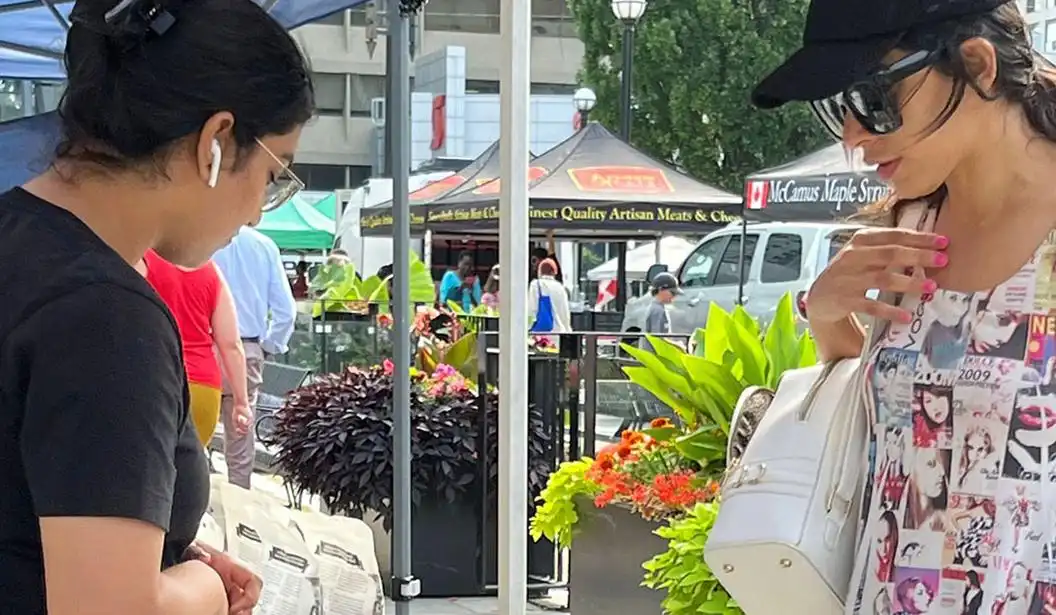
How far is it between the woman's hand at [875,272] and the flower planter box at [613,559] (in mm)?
2257

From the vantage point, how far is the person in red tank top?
202 inches

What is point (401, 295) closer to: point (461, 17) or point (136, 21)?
point (136, 21)

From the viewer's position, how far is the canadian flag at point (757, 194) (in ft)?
38.5

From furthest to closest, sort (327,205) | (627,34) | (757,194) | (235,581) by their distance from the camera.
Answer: (327,205) < (627,34) < (757,194) < (235,581)

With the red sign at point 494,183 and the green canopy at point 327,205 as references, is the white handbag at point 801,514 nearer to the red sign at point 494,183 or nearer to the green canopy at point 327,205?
the red sign at point 494,183

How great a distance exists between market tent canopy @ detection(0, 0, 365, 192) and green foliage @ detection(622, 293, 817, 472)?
141cm

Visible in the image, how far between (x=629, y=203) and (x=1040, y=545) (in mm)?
10796

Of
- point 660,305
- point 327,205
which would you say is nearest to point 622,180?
point 660,305

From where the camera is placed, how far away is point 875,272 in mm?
1784

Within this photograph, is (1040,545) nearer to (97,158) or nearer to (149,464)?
(149,464)

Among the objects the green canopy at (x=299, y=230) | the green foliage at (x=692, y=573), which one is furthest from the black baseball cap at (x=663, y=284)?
the green canopy at (x=299, y=230)

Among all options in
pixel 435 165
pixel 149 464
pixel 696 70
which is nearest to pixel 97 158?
pixel 149 464

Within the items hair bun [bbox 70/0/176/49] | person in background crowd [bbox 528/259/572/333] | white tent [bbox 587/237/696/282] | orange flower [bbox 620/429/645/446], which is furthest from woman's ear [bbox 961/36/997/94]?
white tent [bbox 587/237/696/282]

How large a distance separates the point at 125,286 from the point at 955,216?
1075 mm
